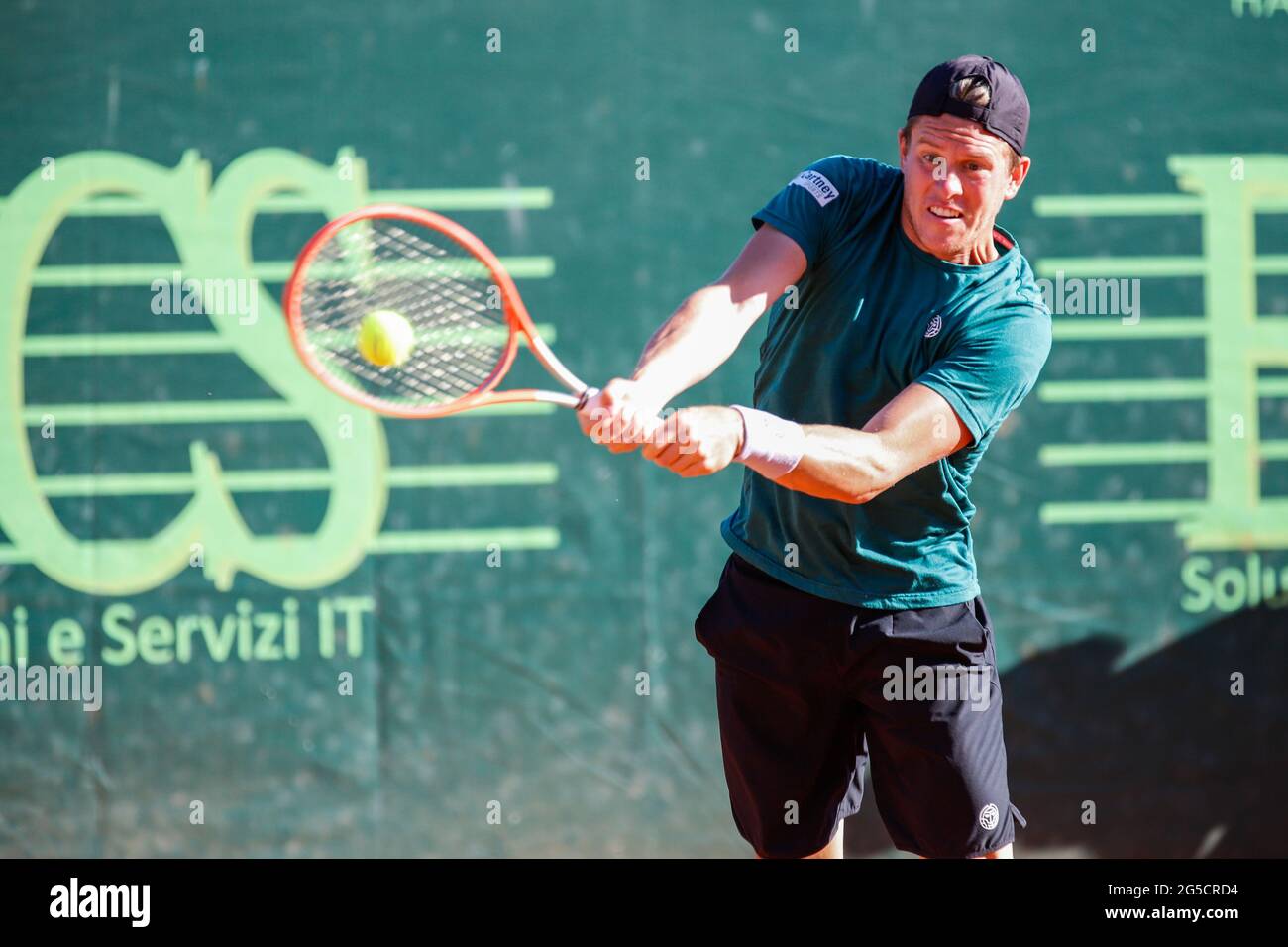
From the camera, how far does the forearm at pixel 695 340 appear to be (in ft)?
7.54

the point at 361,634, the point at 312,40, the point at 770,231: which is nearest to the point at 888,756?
the point at 770,231

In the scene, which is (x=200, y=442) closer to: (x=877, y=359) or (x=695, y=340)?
(x=695, y=340)

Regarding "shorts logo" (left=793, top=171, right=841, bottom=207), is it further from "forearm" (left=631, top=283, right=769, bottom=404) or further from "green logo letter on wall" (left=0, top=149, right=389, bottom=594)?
"green logo letter on wall" (left=0, top=149, right=389, bottom=594)

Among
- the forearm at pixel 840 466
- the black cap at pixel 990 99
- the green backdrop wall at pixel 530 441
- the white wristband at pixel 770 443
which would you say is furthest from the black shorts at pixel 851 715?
the green backdrop wall at pixel 530 441

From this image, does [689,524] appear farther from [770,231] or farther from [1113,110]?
[1113,110]

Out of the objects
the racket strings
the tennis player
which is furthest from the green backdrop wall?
the tennis player

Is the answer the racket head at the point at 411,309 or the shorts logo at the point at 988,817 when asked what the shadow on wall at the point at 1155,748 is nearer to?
the shorts logo at the point at 988,817

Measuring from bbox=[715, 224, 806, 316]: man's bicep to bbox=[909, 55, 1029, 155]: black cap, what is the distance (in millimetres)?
322

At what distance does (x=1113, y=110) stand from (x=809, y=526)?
5.98ft

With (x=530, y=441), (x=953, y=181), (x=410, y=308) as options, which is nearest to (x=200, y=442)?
(x=530, y=441)

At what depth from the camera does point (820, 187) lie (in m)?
2.51

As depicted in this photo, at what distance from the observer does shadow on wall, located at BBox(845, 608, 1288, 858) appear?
374 centimetres

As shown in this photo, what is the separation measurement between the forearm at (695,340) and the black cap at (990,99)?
1.45 ft

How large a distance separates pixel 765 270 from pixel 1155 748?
210 cm
